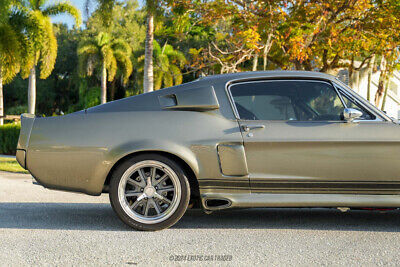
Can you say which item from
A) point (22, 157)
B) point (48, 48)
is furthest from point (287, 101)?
point (48, 48)

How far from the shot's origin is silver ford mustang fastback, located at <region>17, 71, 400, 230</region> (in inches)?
196

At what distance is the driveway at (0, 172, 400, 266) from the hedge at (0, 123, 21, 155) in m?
19.6

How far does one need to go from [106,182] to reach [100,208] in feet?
4.94

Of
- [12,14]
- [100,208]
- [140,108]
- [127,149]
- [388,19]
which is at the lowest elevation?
[100,208]

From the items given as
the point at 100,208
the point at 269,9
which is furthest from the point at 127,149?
the point at 269,9

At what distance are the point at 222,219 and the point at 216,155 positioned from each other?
106cm

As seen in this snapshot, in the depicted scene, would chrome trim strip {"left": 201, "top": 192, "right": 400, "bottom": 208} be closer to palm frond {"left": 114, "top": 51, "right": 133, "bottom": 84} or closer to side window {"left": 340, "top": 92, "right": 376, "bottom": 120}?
side window {"left": 340, "top": 92, "right": 376, "bottom": 120}

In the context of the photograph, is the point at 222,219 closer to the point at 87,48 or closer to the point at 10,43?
the point at 10,43

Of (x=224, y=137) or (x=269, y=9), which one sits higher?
(x=269, y=9)

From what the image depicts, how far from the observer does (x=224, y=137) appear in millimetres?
5012

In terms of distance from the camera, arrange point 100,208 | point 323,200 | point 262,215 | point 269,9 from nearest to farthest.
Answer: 1. point 323,200
2. point 262,215
3. point 100,208
4. point 269,9

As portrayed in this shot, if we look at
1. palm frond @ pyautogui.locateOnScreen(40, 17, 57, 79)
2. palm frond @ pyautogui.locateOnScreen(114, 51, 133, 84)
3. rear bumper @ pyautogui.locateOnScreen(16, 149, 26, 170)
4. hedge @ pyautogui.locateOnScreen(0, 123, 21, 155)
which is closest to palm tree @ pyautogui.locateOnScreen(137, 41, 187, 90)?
palm frond @ pyautogui.locateOnScreen(114, 51, 133, 84)

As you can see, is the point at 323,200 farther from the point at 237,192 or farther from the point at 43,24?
the point at 43,24

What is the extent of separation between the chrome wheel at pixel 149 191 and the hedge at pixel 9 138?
21321 mm
